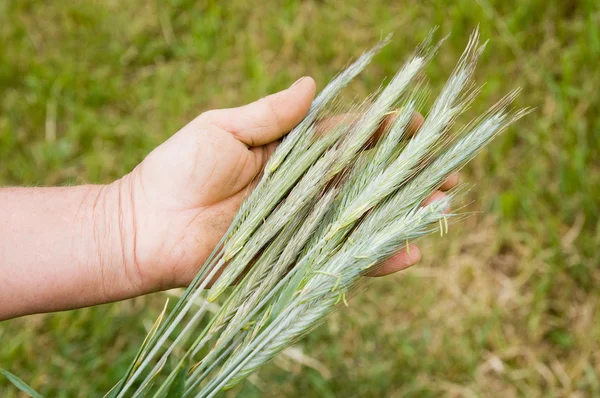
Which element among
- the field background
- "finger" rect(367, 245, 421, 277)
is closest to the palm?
"finger" rect(367, 245, 421, 277)

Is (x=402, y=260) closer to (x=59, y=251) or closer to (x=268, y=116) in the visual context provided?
(x=268, y=116)

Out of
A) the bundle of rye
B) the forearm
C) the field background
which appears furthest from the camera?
the field background

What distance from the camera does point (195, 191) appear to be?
1673 mm

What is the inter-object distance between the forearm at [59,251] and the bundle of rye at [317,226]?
16.8 inches

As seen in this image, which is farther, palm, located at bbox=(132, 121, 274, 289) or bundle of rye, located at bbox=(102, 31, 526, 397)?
palm, located at bbox=(132, 121, 274, 289)

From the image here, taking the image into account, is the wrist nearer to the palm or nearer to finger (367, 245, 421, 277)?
the palm

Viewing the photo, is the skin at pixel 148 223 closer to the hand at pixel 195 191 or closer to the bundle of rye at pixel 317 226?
the hand at pixel 195 191

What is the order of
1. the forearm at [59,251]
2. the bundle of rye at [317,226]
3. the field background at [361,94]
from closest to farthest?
1. the bundle of rye at [317,226]
2. the forearm at [59,251]
3. the field background at [361,94]

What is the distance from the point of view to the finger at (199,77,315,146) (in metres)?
1.63

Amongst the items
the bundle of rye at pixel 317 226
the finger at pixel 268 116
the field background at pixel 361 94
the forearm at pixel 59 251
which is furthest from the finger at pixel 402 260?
the forearm at pixel 59 251

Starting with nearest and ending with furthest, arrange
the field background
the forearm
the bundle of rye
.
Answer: the bundle of rye < the forearm < the field background

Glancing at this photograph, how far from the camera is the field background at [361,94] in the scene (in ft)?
7.55

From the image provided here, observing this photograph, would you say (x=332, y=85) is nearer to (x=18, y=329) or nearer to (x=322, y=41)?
(x=322, y=41)

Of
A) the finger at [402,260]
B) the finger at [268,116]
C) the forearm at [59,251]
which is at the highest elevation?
the finger at [268,116]
